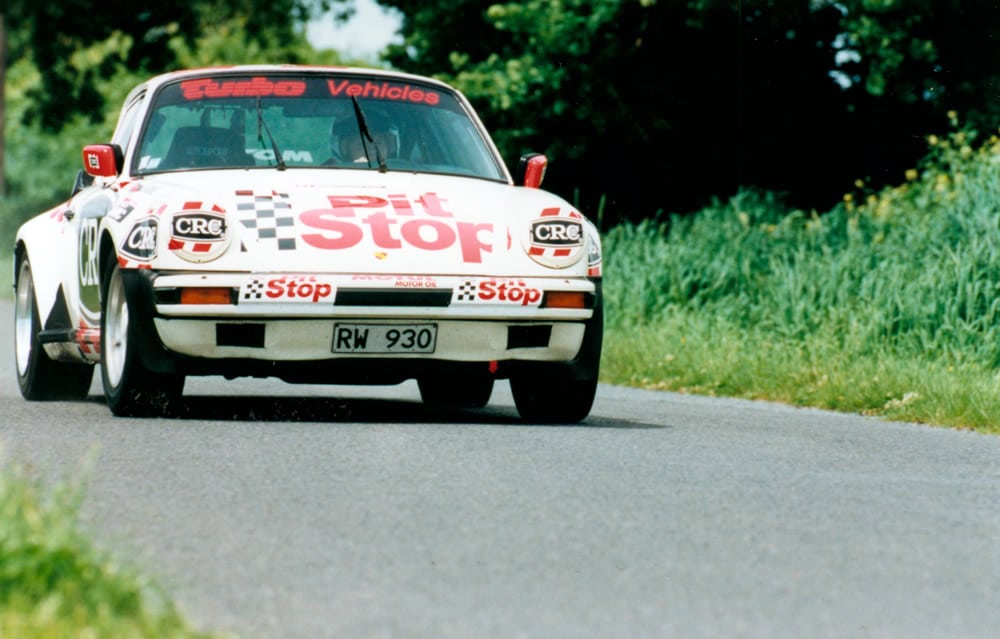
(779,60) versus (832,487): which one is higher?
(832,487)

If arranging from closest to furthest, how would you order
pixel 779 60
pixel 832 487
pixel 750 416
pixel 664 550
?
pixel 664 550, pixel 832 487, pixel 750 416, pixel 779 60

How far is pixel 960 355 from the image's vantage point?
12.3m

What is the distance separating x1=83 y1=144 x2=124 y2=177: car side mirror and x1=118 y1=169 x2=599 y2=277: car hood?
17.8 inches

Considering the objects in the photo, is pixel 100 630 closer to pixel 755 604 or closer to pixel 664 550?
pixel 755 604

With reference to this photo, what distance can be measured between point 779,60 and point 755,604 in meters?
19.5

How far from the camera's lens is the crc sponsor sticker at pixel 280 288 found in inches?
329

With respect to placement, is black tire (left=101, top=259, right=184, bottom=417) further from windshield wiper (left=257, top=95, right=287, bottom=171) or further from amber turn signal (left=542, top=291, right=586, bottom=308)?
amber turn signal (left=542, top=291, right=586, bottom=308)

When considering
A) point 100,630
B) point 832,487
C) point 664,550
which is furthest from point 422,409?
point 100,630

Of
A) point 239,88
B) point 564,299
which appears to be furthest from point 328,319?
point 239,88

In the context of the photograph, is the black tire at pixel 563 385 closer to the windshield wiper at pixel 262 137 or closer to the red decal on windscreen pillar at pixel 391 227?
the red decal on windscreen pillar at pixel 391 227

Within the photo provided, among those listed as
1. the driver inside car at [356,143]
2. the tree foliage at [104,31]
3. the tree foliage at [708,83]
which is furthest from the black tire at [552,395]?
the tree foliage at [104,31]

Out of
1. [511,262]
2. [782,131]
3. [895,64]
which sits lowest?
[782,131]

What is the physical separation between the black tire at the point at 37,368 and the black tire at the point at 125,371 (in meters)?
1.37

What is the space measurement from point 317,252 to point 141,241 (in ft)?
2.56
